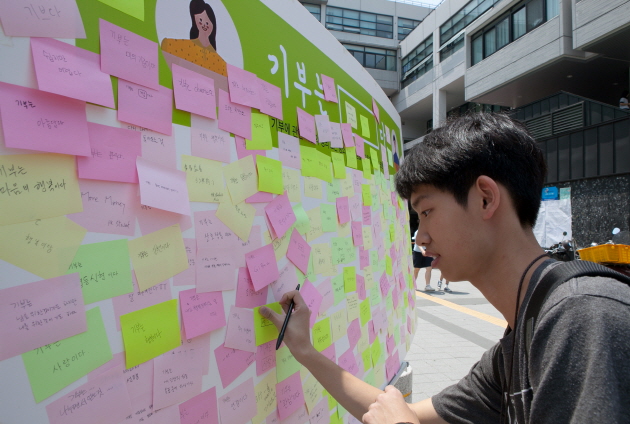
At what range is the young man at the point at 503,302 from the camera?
68cm

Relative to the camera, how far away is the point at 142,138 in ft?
2.94

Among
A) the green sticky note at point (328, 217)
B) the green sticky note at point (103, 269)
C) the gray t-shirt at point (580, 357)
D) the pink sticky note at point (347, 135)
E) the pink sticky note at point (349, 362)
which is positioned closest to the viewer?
the gray t-shirt at point (580, 357)

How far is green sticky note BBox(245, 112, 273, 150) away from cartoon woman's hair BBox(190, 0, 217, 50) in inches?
9.3

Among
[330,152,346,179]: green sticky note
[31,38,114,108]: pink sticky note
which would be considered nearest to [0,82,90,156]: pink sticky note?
[31,38,114,108]: pink sticky note

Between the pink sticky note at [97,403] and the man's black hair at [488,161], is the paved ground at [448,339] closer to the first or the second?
the man's black hair at [488,161]

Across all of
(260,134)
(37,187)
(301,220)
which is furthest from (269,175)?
(37,187)

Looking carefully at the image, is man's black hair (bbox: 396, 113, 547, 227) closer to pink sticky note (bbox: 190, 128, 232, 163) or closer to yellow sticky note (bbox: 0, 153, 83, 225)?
pink sticky note (bbox: 190, 128, 232, 163)

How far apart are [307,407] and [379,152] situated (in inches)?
60.8

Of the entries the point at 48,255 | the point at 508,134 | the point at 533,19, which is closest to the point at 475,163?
the point at 508,134

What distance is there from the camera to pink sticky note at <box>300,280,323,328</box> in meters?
1.46

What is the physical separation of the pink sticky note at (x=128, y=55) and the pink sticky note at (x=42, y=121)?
116 millimetres

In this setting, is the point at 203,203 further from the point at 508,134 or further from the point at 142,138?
the point at 508,134

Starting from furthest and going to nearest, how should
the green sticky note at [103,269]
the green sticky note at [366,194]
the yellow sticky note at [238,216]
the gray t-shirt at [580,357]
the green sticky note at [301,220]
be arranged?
1. the green sticky note at [366,194]
2. the green sticky note at [301,220]
3. the yellow sticky note at [238,216]
4. the green sticky note at [103,269]
5. the gray t-shirt at [580,357]

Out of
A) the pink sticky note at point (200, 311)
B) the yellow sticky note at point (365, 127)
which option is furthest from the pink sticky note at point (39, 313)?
the yellow sticky note at point (365, 127)
